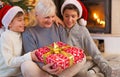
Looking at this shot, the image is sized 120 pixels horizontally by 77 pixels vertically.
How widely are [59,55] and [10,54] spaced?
1.27 feet

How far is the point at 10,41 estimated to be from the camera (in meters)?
1.84

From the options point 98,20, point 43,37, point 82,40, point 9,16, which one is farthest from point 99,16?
point 9,16

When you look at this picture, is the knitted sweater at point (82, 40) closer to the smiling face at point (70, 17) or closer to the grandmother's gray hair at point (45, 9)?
the smiling face at point (70, 17)

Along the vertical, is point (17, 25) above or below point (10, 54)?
above

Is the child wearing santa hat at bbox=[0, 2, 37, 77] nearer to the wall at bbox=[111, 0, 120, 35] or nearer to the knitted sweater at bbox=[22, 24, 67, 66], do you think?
the knitted sweater at bbox=[22, 24, 67, 66]

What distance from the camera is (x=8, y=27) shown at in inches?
75.2

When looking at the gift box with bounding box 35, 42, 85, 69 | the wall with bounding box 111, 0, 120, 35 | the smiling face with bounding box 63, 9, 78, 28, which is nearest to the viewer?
the gift box with bounding box 35, 42, 85, 69

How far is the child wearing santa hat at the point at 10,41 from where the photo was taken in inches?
71.6

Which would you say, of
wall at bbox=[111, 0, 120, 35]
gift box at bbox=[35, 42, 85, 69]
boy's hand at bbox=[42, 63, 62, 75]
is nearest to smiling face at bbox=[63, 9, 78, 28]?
gift box at bbox=[35, 42, 85, 69]

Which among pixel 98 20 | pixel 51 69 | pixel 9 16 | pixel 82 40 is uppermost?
pixel 9 16

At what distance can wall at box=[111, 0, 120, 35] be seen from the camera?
132 inches

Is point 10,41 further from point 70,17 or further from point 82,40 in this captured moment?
point 82,40

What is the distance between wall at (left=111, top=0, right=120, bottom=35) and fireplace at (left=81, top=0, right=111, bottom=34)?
0.20ft

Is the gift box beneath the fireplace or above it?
beneath
